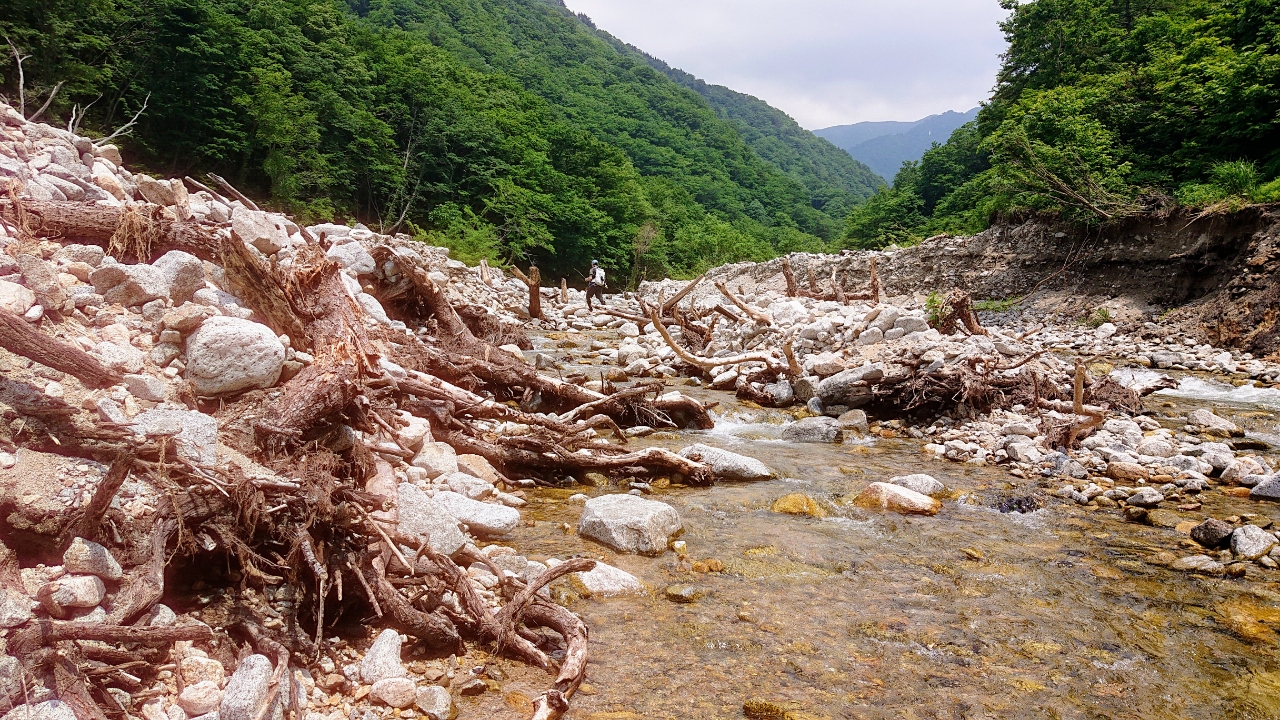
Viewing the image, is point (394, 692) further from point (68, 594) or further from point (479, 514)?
point (479, 514)

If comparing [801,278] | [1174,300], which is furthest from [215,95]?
[1174,300]

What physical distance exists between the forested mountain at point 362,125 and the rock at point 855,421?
2249 centimetres

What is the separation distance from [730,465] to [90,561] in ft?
17.8

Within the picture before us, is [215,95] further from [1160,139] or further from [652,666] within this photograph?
[1160,139]

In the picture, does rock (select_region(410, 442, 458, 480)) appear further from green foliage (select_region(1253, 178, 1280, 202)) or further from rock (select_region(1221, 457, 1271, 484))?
green foliage (select_region(1253, 178, 1280, 202))

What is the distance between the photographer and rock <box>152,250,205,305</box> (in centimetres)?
443

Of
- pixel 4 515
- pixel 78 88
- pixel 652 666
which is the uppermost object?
pixel 78 88

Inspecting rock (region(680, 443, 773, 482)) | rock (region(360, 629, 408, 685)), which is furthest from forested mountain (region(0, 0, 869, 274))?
rock (region(360, 629, 408, 685))

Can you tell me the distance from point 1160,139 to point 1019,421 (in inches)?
777

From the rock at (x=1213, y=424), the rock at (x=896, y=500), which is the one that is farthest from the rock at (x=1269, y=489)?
the rock at (x=896, y=500)

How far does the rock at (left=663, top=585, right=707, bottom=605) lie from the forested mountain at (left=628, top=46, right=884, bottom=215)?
96.8m

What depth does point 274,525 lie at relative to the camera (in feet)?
9.43

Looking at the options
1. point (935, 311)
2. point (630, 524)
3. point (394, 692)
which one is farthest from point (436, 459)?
point (935, 311)

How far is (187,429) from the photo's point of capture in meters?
3.25
